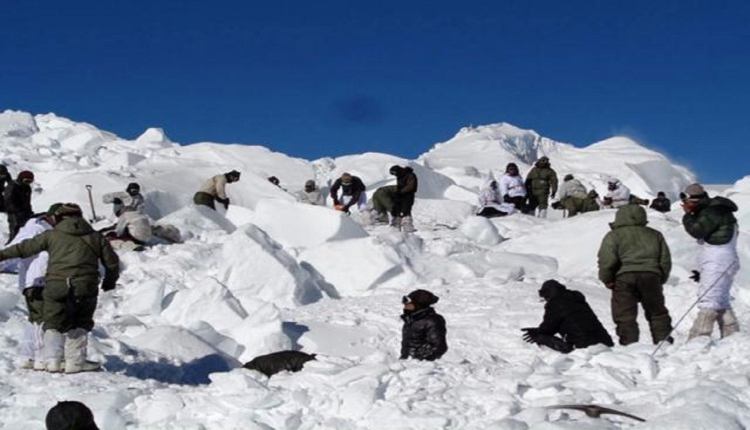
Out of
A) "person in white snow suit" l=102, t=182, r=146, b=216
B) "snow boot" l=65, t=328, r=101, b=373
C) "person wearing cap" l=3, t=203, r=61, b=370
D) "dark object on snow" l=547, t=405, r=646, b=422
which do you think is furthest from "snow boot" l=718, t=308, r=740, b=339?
"person in white snow suit" l=102, t=182, r=146, b=216

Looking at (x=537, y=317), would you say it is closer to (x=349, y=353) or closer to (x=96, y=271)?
(x=349, y=353)

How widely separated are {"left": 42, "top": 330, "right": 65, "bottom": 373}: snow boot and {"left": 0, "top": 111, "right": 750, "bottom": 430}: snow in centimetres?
22

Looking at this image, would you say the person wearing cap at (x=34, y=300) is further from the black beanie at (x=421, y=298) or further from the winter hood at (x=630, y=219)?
the winter hood at (x=630, y=219)

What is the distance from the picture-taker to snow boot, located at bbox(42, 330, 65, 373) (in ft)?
23.6

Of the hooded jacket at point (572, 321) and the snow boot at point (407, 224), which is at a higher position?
the snow boot at point (407, 224)

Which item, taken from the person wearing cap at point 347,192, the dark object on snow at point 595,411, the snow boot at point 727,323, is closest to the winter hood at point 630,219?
the snow boot at point 727,323

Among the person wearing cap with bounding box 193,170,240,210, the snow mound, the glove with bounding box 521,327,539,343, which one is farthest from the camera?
the person wearing cap with bounding box 193,170,240,210

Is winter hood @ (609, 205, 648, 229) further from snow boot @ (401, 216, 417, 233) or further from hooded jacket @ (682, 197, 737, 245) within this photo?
snow boot @ (401, 216, 417, 233)

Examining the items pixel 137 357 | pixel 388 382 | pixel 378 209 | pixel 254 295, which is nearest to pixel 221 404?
pixel 388 382

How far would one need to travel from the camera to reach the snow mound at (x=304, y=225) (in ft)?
49.2

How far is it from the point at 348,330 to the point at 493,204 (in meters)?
8.51

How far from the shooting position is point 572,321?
8.20m

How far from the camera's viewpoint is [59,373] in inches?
282

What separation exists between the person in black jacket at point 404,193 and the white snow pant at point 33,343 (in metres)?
8.67
